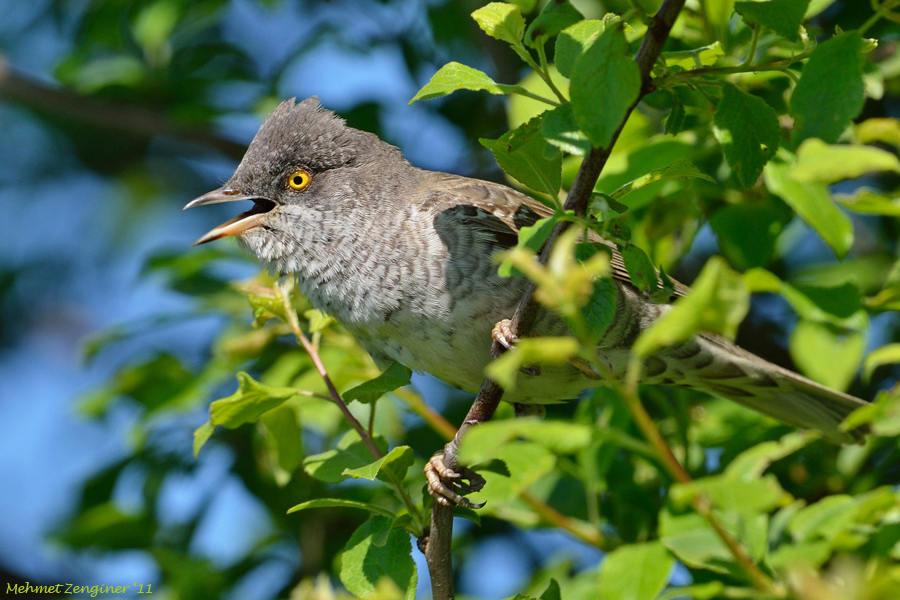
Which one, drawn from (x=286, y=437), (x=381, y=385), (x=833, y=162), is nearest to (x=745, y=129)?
(x=833, y=162)

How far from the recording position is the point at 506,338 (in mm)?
2459

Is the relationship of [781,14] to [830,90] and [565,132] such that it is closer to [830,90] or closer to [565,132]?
[830,90]

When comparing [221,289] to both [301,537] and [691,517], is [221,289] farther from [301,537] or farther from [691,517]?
[691,517]

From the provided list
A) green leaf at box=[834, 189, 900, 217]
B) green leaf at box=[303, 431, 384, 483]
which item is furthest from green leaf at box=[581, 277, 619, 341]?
green leaf at box=[834, 189, 900, 217]

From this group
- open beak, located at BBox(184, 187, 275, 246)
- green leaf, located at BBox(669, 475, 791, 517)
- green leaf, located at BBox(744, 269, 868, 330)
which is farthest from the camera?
open beak, located at BBox(184, 187, 275, 246)

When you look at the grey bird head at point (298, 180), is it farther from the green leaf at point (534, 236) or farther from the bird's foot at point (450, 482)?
the green leaf at point (534, 236)

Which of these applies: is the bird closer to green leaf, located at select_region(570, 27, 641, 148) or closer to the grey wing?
the grey wing

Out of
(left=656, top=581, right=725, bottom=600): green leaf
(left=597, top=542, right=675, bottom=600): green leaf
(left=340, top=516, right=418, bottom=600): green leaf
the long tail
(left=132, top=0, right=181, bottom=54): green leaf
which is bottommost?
the long tail

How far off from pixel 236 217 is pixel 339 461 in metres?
1.37

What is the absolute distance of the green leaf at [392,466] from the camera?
2084mm

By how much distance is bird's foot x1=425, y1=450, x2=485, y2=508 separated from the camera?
2391 mm

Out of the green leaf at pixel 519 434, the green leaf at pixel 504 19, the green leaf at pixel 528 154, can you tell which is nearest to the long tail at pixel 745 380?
the green leaf at pixel 528 154

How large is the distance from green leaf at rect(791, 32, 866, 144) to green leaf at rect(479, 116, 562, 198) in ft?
1.75

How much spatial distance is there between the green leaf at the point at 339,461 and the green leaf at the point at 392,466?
119mm
